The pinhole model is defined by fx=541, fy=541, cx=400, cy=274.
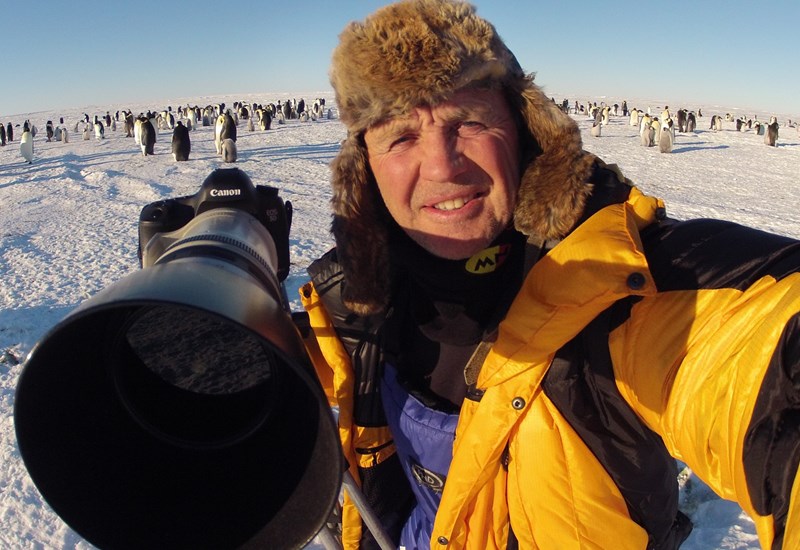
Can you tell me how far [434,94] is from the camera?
4.17 feet

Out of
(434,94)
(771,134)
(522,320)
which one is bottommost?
(522,320)

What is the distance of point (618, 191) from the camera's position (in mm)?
1306

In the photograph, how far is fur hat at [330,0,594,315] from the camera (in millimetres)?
1247

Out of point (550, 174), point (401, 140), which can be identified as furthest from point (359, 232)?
point (550, 174)

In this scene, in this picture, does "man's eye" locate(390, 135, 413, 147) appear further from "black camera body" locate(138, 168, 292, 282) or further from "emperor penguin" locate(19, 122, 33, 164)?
"emperor penguin" locate(19, 122, 33, 164)

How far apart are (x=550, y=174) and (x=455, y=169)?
0.23m

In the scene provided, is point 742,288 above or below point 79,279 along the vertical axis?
above

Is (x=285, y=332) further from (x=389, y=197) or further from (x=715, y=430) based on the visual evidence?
(x=389, y=197)

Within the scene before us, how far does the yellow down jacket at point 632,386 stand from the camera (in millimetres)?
845

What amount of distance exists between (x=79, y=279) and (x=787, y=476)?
600 centimetres

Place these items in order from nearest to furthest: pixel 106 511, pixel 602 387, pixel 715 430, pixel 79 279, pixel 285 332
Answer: pixel 285 332 → pixel 106 511 → pixel 715 430 → pixel 602 387 → pixel 79 279

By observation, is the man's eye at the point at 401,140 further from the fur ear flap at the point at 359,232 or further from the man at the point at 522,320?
the fur ear flap at the point at 359,232

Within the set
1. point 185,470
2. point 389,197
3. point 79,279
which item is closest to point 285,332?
point 185,470

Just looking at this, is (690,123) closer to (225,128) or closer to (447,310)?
(225,128)
